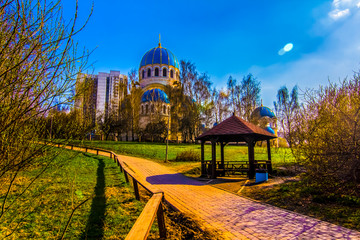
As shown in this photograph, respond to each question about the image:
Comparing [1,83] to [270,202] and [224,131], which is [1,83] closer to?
[270,202]

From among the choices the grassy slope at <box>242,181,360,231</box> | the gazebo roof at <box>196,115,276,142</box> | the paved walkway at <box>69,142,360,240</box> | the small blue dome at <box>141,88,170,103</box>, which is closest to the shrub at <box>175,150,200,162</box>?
the gazebo roof at <box>196,115,276,142</box>

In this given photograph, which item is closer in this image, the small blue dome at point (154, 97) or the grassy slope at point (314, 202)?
the grassy slope at point (314, 202)

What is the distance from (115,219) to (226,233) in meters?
2.27

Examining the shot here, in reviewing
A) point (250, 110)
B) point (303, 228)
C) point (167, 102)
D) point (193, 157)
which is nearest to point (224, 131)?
point (303, 228)

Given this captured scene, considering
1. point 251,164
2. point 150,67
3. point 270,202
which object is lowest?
point 270,202

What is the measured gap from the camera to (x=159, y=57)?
160 feet

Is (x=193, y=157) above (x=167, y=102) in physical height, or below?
below

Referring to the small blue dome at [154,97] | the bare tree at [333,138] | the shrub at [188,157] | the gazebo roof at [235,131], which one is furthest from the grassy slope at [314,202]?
the small blue dome at [154,97]

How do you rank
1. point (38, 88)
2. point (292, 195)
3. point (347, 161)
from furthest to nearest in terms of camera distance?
point (292, 195) → point (347, 161) → point (38, 88)

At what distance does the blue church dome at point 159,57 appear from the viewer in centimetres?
4862

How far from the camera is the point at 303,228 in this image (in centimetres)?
425

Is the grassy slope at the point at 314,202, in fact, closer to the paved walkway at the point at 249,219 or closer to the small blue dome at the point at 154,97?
the paved walkway at the point at 249,219

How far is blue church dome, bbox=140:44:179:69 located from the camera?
48625 millimetres

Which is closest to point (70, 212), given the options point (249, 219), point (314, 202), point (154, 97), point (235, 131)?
point (249, 219)
